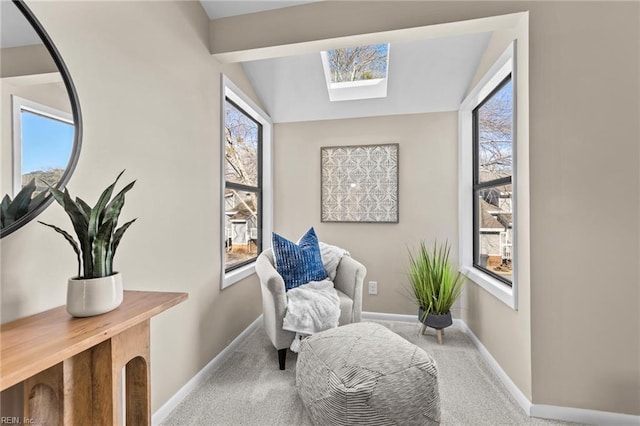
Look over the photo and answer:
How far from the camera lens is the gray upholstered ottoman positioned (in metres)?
1.35

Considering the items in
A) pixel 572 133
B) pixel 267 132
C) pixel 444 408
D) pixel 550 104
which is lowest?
pixel 444 408

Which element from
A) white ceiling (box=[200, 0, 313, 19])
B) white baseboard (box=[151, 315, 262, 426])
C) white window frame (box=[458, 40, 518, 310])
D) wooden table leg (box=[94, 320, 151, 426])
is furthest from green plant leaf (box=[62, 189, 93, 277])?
white window frame (box=[458, 40, 518, 310])

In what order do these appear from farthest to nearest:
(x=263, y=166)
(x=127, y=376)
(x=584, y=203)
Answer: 1. (x=263, y=166)
2. (x=584, y=203)
3. (x=127, y=376)

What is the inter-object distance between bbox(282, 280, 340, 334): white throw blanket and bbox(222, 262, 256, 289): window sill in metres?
0.51

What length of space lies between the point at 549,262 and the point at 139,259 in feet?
7.13

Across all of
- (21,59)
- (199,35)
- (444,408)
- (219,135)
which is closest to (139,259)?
(21,59)

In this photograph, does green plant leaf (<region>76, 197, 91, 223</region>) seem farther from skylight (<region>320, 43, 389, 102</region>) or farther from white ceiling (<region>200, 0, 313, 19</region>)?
skylight (<region>320, 43, 389, 102</region>)

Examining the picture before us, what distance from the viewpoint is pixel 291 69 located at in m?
2.71

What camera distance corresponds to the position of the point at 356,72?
2855 millimetres

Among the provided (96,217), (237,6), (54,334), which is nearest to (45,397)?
(54,334)

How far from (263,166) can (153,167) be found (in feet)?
5.74

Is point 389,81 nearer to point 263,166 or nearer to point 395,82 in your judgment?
point 395,82

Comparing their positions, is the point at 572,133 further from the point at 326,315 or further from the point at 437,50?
the point at 326,315

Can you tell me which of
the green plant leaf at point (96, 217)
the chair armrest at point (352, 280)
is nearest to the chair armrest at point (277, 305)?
the chair armrest at point (352, 280)
